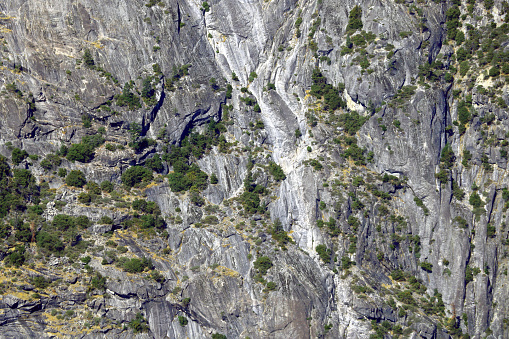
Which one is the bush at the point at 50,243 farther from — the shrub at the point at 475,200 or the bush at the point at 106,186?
the shrub at the point at 475,200

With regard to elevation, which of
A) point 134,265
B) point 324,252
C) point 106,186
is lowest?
point 324,252

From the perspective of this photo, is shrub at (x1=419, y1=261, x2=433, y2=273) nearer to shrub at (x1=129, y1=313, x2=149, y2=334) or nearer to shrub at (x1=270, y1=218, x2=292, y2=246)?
shrub at (x1=270, y1=218, x2=292, y2=246)

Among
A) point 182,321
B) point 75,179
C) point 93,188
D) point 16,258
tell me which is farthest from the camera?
point 93,188

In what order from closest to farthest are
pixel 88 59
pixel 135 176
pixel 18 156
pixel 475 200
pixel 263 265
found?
1. pixel 263 265
2. pixel 18 156
3. pixel 475 200
4. pixel 135 176
5. pixel 88 59

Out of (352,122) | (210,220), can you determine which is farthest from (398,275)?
(210,220)

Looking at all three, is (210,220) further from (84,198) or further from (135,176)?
(84,198)

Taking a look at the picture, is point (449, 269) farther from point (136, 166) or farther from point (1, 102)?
point (1, 102)

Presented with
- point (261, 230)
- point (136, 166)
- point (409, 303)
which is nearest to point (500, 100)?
point (409, 303)

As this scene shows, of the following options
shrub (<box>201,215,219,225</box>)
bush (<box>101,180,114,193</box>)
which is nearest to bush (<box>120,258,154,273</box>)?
shrub (<box>201,215,219,225</box>)
